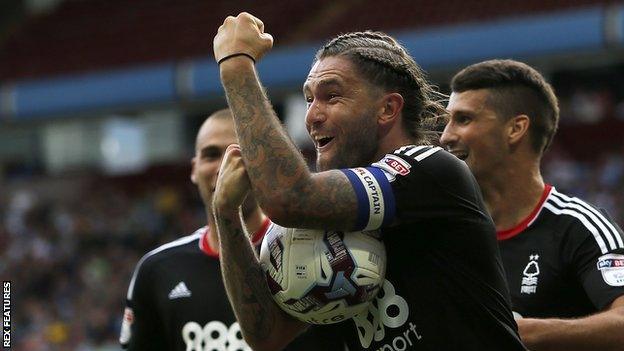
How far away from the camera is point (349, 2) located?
1959 centimetres

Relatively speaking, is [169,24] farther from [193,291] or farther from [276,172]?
[276,172]

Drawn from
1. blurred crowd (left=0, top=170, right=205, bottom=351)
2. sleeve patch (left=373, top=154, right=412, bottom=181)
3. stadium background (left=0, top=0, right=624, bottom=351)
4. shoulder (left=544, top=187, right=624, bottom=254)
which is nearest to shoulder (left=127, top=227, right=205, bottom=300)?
shoulder (left=544, top=187, right=624, bottom=254)

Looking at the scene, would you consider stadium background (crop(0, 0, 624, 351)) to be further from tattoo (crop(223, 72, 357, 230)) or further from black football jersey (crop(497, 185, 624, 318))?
tattoo (crop(223, 72, 357, 230))

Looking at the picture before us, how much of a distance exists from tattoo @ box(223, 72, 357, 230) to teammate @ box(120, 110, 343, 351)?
2.07m

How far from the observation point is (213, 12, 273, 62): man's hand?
125 inches

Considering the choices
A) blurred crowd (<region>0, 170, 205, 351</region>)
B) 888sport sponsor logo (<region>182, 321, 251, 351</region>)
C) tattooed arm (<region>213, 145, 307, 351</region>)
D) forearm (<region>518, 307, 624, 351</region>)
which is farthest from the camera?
blurred crowd (<region>0, 170, 205, 351</region>)

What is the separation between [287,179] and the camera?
9.83ft

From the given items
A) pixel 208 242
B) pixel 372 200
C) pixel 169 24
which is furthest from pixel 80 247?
pixel 372 200

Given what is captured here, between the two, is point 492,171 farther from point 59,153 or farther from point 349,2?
point 59,153

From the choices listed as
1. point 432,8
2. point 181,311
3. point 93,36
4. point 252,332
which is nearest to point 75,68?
point 93,36

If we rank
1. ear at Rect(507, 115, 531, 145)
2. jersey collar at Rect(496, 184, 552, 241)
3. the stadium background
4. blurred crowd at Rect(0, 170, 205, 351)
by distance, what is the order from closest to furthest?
jersey collar at Rect(496, 184, 552, 241)
ear at Rect(507, 115, 531, 145)
the stadium background
blurred crowd at Rect(0, 170, 205, 351)

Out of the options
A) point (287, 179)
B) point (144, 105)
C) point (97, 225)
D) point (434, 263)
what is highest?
point (144, 105)

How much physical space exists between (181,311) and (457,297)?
7.55ft

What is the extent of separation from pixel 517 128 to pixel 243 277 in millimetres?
1727
